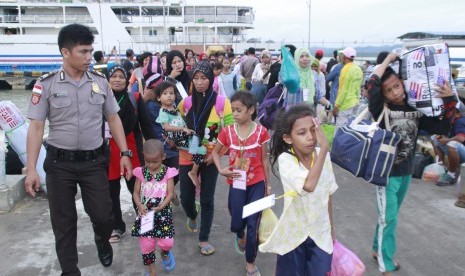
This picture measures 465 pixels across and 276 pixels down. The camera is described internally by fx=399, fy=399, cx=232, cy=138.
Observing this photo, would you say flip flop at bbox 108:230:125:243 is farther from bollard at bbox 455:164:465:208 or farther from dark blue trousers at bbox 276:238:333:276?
bollard at bbox 455:164:465:208

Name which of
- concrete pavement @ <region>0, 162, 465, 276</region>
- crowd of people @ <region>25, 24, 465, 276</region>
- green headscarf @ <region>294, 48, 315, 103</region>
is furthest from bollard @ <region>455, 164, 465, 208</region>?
green headscarf @ <region>294, 48, 315, 103</region>

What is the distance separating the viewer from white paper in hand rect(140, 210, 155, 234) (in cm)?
323

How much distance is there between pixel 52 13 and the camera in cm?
3738

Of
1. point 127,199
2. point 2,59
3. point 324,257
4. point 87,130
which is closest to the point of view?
point 324,257

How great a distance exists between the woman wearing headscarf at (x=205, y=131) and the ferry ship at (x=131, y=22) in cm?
3140

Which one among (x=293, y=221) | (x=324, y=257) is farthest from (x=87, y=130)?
(x=324, y=257)

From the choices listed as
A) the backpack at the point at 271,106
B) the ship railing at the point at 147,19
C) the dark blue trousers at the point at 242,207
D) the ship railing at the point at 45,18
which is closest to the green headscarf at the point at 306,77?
the backpack at the point at 271,106

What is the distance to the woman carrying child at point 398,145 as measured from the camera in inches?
128

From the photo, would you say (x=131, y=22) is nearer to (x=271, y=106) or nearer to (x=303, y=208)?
(x=271, y=106)

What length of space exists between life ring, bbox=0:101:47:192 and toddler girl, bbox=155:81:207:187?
7.42 ft

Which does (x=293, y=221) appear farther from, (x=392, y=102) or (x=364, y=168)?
(x=392, y=102)

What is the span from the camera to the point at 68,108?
3.04 meters

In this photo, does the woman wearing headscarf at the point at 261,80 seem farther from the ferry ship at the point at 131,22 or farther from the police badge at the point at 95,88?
the ferry ship at the point at 131,22

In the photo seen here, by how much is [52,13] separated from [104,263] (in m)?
39.4
